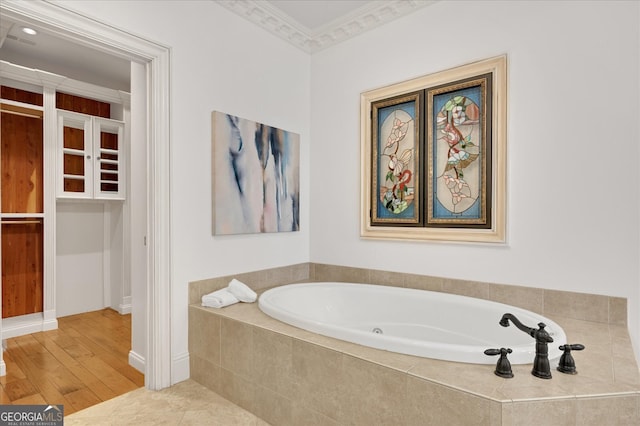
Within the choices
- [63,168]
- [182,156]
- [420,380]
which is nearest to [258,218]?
[182,156]

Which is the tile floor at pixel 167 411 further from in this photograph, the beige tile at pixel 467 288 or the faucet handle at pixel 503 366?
the beige tile at pixel 467 288

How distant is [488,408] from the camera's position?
1111 mm

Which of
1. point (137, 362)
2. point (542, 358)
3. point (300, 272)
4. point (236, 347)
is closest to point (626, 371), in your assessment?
point (542, 358)

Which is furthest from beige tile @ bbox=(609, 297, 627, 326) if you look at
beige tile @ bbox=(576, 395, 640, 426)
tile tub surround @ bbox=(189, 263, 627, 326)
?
beige tile @ bbox=(576, 395, 640, 426)

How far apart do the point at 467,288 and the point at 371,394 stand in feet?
4.03

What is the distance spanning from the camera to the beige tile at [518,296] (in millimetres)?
2057

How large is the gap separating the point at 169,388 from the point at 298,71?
2.67 m

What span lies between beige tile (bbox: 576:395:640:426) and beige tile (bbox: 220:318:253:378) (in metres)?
1.44

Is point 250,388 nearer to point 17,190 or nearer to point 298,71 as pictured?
point 298,71

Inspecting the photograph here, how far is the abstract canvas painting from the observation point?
2426 mm

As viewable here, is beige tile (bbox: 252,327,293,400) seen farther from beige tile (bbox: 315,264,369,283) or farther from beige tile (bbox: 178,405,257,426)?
beige tile (bbox: 315,264,369,283)

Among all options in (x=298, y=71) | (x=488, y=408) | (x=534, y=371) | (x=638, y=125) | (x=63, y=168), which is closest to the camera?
(x=488, y=408)

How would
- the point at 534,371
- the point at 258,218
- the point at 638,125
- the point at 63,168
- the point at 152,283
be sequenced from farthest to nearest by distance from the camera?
the point at 63,168, the point at 258,218, the point at 152,283, the point at 638,125, the point at 534,371

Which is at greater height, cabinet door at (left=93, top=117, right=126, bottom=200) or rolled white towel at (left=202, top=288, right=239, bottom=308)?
cabinet door at (left=93, top=117, right=126, bottom=200)
